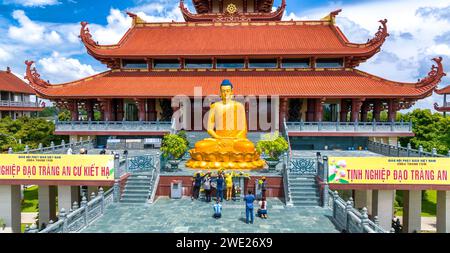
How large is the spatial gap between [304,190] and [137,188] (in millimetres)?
7952

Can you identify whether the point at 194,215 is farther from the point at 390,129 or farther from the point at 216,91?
the point at 390,129

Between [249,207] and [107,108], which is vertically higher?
[107,108]

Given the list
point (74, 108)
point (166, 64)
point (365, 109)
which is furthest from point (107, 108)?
point (365, 109)

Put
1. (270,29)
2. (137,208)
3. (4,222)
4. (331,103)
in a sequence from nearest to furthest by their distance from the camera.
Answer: (137,208) < (4,222) < (331,103) < (270,29)

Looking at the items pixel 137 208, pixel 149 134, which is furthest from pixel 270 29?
pixel 137 208

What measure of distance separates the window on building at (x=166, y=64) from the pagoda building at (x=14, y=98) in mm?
28877

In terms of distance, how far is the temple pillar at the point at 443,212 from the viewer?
48.7ft

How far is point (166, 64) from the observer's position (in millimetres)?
28219

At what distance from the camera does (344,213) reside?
10.8 meters

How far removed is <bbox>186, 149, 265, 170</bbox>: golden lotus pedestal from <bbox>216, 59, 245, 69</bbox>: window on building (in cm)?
1240

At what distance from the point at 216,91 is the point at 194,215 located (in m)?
14.0

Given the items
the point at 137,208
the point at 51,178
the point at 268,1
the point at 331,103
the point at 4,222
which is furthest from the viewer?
the point at 268,1

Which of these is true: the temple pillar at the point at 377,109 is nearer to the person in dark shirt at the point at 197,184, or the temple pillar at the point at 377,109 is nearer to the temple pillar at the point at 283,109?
the temple pillar at the point at 283,109

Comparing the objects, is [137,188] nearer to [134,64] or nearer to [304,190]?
[304,190]
